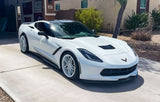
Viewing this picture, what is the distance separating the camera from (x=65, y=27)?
17.3 feet

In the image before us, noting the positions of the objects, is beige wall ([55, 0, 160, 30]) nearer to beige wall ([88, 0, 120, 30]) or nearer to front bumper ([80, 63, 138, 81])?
beige wall ([88, 0, 120, 30])

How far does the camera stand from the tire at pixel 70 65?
4066 mm

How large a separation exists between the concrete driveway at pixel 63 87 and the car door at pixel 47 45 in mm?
445

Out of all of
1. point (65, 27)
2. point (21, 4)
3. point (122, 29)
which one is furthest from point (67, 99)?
point (21, 4)

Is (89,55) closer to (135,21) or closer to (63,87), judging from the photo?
(63,87)

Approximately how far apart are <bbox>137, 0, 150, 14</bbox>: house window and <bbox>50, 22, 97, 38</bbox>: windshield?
11.8 meters

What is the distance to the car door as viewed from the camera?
481 cm

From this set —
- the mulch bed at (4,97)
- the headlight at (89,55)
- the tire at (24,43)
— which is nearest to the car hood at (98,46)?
the headlight at (89,55)

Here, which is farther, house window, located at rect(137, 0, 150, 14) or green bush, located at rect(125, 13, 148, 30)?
house window, located at rect(137, 0, 150, 14)

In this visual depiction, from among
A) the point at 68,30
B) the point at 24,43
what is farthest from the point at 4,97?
the point at 24,43

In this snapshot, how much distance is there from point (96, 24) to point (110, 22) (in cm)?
245

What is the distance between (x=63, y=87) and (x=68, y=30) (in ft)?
6.25

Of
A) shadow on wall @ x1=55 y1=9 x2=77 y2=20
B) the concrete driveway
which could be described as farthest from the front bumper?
shadow on wall @ x1=55 y1=9 x2=77 y2=20

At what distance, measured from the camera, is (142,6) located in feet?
53.0
